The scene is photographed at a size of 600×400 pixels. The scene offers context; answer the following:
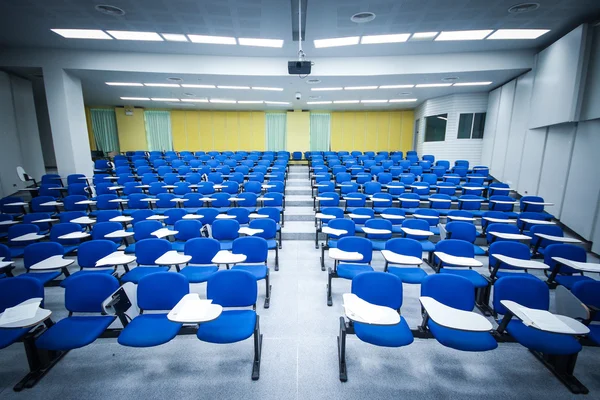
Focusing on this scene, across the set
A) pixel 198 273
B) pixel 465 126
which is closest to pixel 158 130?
pixel 198 273

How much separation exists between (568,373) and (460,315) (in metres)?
1.28

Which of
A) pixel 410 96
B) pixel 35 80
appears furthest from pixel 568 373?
pixel 35 80

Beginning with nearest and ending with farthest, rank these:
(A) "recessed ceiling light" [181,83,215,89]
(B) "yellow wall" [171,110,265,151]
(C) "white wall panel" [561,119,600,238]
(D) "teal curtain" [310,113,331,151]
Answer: (C) "white wall panel" [561,119,600,238] → (A) "recessed ceiling light" [181,83,215,89] → (B) "yellow wall" [171,110,265,151] → (D) "teal curtain" [310,113,331,151]

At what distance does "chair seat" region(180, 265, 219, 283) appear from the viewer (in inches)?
134

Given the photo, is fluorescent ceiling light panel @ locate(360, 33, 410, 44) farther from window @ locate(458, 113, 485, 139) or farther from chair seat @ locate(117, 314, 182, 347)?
chair seat @ locate(117, 314, 182, 347)

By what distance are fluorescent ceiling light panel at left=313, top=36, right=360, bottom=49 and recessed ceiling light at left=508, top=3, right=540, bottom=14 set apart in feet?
10.6

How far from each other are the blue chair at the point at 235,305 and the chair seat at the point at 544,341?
2527 millimetres

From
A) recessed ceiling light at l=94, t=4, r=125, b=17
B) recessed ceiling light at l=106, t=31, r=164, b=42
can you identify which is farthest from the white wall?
recessed ceiling light at l=94, t=4, r=125, b=17

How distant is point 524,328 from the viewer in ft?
8.46

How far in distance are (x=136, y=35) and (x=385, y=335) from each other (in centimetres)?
861

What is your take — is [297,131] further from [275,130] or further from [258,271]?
[258,271]

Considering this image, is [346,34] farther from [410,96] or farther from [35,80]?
[35,80]

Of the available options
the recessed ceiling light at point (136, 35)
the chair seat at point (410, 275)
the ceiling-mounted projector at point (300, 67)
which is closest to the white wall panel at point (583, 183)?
the chair seat at point (410, 275)

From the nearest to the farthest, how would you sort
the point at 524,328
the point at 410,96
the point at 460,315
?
1. the point at 460,315
2. the point at 524,328
3. the point at 410,96
